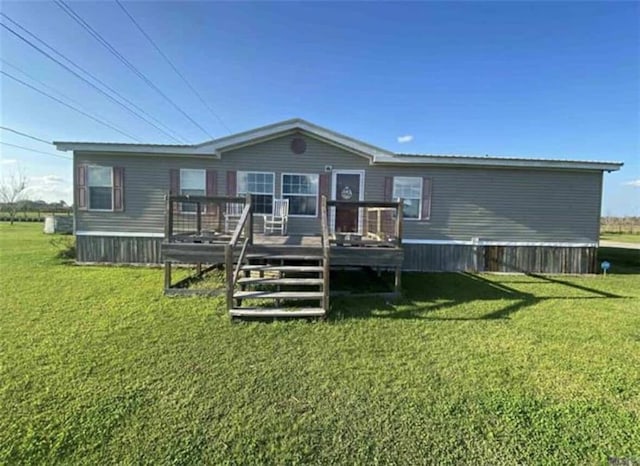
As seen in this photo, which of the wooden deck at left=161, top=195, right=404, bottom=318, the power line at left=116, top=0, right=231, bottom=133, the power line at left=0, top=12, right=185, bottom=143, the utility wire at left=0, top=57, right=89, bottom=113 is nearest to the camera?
the wooden deck at left=161, top=195, right=404, bottom=318

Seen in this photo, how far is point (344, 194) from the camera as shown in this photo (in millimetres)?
8547

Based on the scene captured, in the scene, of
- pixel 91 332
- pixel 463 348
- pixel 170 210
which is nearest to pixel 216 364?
pixel 91 332

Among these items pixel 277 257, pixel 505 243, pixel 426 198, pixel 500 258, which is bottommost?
pixel 500 258

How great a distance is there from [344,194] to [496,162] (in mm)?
4019

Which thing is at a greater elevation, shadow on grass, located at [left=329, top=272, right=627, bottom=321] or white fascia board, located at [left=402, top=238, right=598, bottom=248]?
white fascia board, located at [left=402, top=238, right=598, bottom=248]

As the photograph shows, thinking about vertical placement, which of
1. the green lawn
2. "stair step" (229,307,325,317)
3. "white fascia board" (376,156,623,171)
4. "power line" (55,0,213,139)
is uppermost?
"power line" (55,0,213,139)

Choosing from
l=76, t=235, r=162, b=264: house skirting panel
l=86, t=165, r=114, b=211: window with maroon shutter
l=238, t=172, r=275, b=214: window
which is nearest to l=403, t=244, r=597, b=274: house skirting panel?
l=238, t=172, r=275, b=214: window

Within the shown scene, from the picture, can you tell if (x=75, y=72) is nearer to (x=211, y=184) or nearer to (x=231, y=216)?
(x=211, y=184)

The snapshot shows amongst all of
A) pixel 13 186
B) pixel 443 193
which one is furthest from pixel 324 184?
pixel 13 186

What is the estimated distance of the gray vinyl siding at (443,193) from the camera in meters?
8.38

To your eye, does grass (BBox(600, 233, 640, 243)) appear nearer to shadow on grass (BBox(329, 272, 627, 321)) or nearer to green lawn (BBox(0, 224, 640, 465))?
shadow on grass (BBox(329, 272, 627, 321))

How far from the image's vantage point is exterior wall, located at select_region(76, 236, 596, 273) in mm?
8477

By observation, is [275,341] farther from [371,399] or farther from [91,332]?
[91,332]

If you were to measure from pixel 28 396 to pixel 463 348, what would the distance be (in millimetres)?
4252
